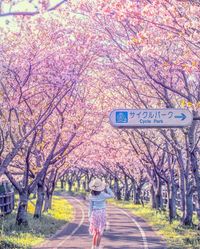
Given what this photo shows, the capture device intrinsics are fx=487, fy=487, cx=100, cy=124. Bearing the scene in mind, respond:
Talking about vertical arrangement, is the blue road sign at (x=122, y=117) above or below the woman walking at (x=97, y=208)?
above

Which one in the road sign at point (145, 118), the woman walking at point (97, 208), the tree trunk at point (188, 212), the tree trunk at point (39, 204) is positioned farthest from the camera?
the tree trunk at point (39, 204)

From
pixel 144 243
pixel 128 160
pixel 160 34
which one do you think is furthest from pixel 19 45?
pixel 128 160

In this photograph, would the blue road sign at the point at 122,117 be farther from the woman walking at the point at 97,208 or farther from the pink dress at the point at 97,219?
the pink dress at the point at 97,219

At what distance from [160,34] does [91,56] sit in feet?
16.5

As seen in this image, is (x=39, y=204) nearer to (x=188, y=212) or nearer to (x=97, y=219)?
(x=188, y=212)

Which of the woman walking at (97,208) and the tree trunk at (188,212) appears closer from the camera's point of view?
the woman walking at (97,208)

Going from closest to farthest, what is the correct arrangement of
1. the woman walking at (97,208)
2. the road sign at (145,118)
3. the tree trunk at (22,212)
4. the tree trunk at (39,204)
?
the road sign at (145,118), the woman walking at (97,208), the tree trunk at (22,212), the tree trunk at (39,204)

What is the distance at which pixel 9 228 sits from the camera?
1916cm

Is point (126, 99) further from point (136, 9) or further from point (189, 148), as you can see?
point (136, 9)

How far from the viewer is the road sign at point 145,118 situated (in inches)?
388

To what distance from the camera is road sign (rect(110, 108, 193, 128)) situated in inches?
388

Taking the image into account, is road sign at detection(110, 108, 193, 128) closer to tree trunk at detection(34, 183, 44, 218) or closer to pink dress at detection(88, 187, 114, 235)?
pink dress at detection(88, 187, 114, 235)

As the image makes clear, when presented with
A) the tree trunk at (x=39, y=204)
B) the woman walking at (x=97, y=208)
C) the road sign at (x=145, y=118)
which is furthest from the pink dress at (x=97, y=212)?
the tree trunk at (x=39, y=204)

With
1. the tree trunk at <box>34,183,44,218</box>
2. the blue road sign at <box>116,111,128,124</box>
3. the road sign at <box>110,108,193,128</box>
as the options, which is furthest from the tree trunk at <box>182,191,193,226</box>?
the blue road sign at <box>116,111,128,124</box>
